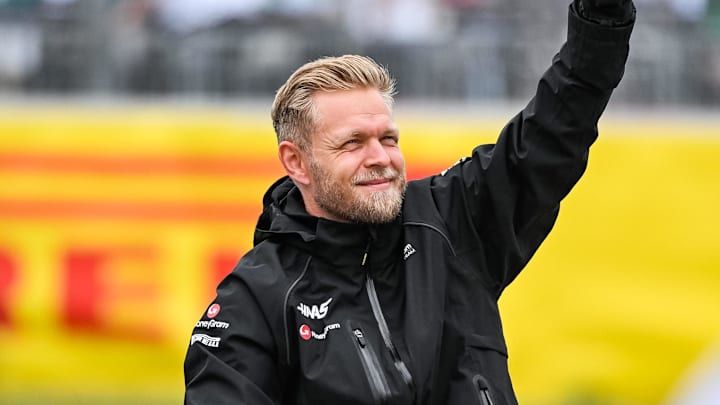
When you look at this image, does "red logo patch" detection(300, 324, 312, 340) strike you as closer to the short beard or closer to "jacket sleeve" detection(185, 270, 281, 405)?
"jacket sleeve" detection(185, 270, 281, 405)

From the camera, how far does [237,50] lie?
24.2ft

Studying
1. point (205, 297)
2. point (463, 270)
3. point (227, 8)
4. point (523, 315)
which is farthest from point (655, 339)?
point (463, 270)

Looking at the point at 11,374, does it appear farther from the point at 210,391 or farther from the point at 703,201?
the point at 210,391

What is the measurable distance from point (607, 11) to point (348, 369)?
918 mm

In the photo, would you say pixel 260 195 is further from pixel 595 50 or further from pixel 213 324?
pixel 595 50

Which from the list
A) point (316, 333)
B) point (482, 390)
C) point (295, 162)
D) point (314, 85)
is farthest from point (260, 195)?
point (482, 390)

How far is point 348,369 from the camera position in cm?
259

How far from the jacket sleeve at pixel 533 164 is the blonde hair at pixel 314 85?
28cm

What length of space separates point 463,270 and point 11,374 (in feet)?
15.4

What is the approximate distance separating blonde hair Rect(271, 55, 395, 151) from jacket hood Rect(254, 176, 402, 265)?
20 cm

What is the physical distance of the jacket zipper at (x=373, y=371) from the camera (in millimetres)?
2564

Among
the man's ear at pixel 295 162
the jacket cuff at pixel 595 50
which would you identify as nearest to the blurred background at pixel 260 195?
the man's ear at pixel 295 162

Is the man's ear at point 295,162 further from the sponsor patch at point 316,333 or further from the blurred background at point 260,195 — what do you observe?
the blurred background at point 260,195

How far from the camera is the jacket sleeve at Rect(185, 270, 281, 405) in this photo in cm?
263
